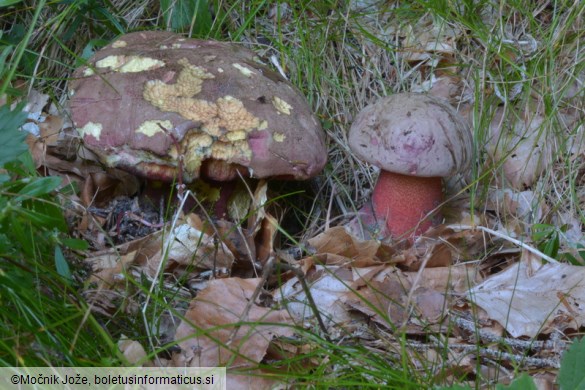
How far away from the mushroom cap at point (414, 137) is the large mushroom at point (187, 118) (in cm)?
19

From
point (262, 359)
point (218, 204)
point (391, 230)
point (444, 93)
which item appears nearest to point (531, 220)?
point (391, 230)

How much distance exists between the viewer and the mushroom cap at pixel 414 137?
2162 mm

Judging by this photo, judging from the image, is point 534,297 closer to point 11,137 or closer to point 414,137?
point 414,137

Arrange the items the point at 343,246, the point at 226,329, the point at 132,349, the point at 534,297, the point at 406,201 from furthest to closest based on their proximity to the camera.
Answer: the point at 406,201, the point at 343,246, the point at 534,297, the point at 226,329, the point at 132,349

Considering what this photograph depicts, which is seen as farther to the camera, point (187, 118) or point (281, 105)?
point (281, 105)

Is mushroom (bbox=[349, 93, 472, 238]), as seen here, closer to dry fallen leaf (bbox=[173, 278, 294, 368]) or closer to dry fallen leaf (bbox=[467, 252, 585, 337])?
dry fallen leaf (bbox=[467, 252, 585, 337])

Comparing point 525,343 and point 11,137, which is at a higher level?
point 11,137

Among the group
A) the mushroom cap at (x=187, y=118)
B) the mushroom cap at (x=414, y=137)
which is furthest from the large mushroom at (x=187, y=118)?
the mushroom cap at (x=414, y=137)

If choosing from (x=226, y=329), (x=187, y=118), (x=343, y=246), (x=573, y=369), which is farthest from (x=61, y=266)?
(x=573, y=369)

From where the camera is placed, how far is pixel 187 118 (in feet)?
6.79

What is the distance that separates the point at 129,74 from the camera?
2156 millimetres

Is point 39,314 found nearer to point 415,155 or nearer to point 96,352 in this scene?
point 96,352

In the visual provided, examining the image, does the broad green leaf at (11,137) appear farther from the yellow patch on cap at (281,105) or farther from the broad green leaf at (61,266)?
the yellow patch on cap at (281,105)

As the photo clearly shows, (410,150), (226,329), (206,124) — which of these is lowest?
(226,329)
